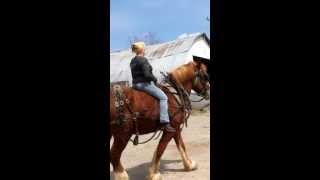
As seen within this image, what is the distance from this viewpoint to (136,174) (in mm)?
6555

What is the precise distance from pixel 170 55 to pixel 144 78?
18.3 metres

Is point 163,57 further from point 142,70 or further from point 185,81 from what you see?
point 142,70

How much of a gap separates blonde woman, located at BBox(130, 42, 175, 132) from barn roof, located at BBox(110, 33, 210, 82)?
17.3m

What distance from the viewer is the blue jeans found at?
18.4ft

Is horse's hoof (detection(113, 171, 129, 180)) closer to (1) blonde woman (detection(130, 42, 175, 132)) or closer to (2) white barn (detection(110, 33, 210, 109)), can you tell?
(1) blonde woman (detection(130, 42, 175, 132))

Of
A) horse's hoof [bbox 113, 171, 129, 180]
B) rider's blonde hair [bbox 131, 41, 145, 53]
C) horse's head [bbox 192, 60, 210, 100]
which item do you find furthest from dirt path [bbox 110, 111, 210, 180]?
rider's blonde hair [bbox 131, 41, 145, 53]

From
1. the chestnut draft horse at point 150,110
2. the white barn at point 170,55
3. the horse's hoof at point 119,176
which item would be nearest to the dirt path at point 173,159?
the horse's hoof at point 119,176
